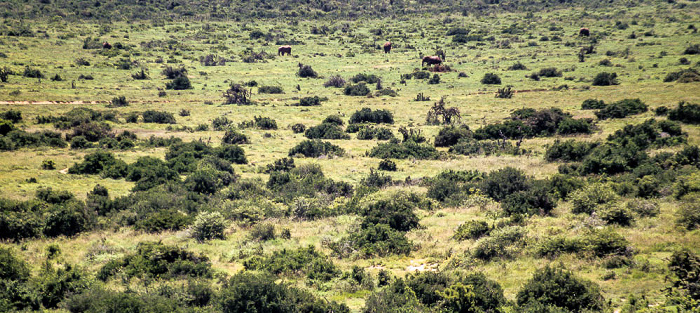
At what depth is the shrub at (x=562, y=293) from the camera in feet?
35.8

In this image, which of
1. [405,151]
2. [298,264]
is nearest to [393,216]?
[298,264]

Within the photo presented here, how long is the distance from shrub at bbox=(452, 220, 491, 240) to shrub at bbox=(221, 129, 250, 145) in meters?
19.1

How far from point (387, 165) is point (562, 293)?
16.2m

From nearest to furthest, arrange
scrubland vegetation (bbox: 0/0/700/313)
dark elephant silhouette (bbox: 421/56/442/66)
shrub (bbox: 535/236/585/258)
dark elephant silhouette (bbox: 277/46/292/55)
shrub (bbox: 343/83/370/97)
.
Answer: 1. scrubland vegetation (bbox: 0/0/700/313)
2. shrub (bbox: 535/236/585/258)
3. shrub (bbox: 343/83/370/97)
4. dark elephant silhouette (bbox: 421/56/442/66)
5. dark elephant silhouette (bbox: 277/46/292/55)

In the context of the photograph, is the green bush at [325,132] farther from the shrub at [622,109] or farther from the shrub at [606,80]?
the shrub at [606,80]

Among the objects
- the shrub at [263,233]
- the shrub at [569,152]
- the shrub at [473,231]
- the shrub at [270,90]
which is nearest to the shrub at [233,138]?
the shrub at [263,233]

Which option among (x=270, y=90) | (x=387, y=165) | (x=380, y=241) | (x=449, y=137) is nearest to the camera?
(x=380, y=241)

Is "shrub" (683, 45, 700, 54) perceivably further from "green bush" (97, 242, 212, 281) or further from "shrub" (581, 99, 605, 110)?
"green bush" (97, 242, 212, 281)

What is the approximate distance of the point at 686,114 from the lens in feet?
86.8

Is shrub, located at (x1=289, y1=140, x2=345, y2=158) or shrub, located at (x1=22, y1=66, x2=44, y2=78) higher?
shrub, located at (x1=22, y1=66, x2=44, y2=78)

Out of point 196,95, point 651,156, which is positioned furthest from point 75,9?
point 651,156

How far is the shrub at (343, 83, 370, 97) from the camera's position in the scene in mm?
46737

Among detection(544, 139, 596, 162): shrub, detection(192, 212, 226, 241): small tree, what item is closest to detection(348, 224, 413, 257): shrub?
detection(192, 212, 226, 241): small tree

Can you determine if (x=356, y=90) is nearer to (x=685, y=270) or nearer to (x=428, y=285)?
(x=428, y=285)
